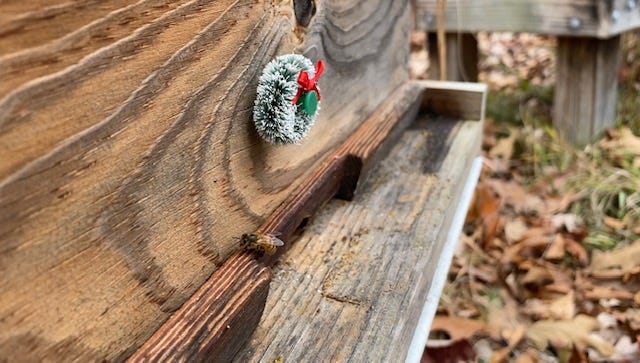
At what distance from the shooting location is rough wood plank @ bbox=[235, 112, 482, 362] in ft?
2.71

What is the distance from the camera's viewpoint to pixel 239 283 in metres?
0.82

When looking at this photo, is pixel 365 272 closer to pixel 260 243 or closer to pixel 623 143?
pixel 260 243

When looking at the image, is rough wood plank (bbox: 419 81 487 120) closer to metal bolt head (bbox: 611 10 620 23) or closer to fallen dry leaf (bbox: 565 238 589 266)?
fallen dry leaf (bbox: 565 238 589 266)

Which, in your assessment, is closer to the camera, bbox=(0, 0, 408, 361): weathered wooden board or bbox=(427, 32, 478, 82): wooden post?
bbox=(0, 0, 408, 361): weathered wooden board

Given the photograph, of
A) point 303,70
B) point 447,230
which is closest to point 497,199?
point 447,230

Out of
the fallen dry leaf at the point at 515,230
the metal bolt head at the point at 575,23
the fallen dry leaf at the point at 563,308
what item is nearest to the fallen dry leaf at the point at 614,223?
the fallen dry leaf at the point at 515,230

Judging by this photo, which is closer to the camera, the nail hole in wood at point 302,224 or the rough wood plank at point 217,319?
the rough wood plank at point 217,319

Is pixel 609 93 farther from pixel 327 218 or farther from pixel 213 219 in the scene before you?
pixel 213 219

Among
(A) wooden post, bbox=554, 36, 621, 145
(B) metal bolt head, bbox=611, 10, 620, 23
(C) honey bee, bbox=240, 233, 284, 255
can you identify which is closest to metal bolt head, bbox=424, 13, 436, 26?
(A) wooden post, bbox=554, 36, 621, 145

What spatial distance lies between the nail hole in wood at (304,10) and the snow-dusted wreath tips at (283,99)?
0.15 metres

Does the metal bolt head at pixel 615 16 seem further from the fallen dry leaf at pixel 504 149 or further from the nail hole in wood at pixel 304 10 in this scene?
the nail hole in wood at pixel 304 10

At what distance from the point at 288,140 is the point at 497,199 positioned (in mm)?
1800

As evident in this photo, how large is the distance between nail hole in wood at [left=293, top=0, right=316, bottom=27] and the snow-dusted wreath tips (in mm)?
154

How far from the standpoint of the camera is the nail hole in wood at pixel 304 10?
1071 mm
